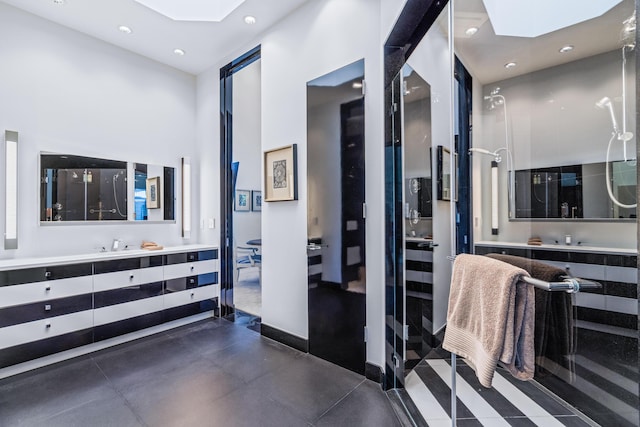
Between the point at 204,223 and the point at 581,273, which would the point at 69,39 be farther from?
the point at 581,273

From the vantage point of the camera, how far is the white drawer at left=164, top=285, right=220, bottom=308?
309 cm

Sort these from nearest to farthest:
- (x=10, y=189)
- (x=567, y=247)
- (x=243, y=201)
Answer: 1. (x=567, y=247)
2. (x=10, y=189)
3. (x=243, y=201)

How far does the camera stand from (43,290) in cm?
229

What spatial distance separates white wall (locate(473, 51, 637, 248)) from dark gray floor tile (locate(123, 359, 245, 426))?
7.22 ft

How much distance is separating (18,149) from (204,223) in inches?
71.9

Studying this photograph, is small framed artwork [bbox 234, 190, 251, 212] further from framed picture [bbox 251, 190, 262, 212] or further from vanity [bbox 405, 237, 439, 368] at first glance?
vanity [bbox 405, 237, 439, 368]

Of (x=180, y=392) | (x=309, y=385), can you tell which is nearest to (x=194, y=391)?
(x=180, y=392)

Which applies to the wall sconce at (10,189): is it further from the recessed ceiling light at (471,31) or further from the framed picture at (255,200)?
the recessed ceiling light at (471,31)

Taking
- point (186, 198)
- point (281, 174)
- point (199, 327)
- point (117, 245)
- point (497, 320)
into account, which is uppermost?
point (281, 174)

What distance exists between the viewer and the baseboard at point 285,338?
8.40 feet

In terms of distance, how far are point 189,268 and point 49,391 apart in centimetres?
147

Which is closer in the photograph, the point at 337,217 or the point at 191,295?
the point at 337,217

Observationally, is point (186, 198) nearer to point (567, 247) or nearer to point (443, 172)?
point (443, 172)

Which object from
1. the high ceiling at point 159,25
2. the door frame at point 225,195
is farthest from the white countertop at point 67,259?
the high ceiling at point 159,25
